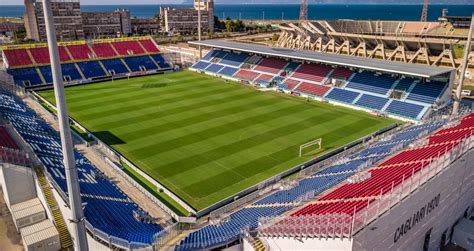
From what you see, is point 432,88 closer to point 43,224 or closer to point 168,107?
point 168,107

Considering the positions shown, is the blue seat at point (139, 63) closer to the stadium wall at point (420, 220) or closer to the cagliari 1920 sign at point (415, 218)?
the stadium wall at point (420, 220)

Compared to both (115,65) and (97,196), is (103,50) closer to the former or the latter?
(115,65)

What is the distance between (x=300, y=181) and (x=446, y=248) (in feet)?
30.4

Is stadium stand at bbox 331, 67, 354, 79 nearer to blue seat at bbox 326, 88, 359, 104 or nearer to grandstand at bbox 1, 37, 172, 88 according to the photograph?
blue seat at bbox 326, 88, 359, 104

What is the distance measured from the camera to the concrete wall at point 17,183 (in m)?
20.6

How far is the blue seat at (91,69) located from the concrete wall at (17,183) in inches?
1492

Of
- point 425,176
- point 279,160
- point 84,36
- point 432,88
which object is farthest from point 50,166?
point 84,36

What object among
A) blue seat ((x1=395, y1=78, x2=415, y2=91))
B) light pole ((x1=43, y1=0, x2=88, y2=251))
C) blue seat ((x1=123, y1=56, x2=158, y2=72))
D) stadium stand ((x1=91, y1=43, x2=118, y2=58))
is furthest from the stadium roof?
light pole ((x1=43, y1=0, x2=88, y2=251))

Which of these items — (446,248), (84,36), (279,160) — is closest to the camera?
(446,248)

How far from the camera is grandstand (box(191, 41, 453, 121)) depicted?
3762 cm

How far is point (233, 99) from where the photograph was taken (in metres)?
44.5

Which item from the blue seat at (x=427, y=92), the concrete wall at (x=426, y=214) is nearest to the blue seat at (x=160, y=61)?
the blue seat at (x=427, y=92)

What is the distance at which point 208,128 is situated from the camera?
34500 millimetres

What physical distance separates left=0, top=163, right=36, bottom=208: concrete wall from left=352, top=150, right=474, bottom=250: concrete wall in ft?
63.4
